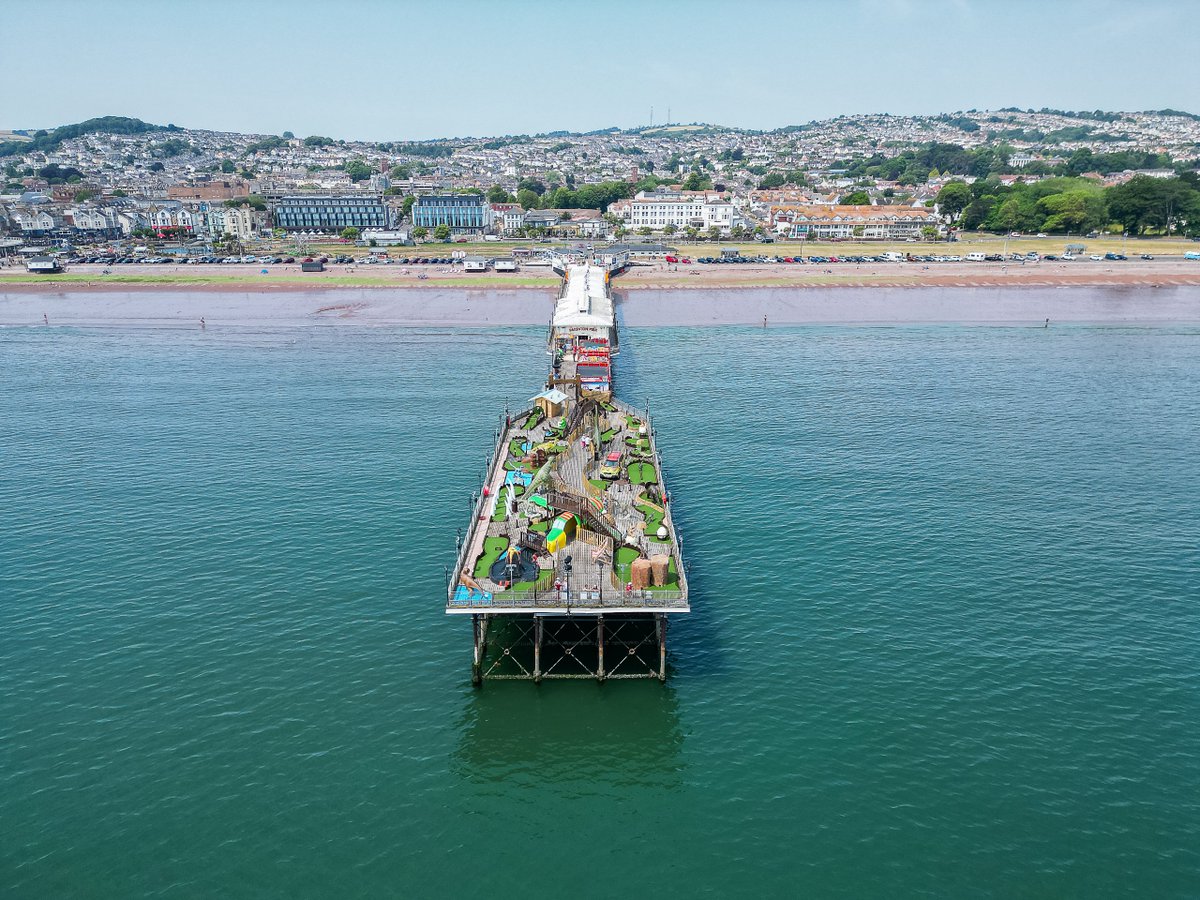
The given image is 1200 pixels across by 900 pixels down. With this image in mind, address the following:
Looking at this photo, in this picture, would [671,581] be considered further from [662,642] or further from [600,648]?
[600,648]

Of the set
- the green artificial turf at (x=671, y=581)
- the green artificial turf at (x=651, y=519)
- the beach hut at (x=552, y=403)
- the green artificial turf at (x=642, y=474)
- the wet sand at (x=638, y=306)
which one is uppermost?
the wet sand at (x=638, y=306)

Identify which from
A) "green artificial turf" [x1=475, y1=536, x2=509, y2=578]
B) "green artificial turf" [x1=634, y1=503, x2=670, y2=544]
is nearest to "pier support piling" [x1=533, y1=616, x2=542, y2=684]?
"green artificial turf" [x1=475, y1=536, x2=509, y2=578]

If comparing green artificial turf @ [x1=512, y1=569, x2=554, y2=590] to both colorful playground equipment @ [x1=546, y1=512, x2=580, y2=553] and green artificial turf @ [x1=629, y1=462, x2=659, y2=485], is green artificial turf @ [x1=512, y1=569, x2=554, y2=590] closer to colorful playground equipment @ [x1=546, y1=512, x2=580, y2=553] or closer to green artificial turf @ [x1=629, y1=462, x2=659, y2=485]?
colorful playground equipment @ [x1=546, y1=512, x2=580, y2=553]

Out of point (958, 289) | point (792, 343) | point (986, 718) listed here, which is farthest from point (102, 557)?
point (958, 289)

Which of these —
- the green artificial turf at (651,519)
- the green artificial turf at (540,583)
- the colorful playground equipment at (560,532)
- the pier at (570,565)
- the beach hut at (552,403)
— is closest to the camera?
the pier at (570,565)

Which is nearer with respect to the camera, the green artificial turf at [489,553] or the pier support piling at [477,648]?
the pier support piling at [477,648]

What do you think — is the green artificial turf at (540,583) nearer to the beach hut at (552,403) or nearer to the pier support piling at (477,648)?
the pier support piling at (477,648)

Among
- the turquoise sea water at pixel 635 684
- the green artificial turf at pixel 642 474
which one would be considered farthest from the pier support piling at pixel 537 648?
the green artificial turf at pixel 642 474

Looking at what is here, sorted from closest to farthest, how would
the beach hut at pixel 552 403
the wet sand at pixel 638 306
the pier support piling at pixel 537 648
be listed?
the pier support piling at pixel 537 648 → the beach hut at pixel 552 403 → the wet sand at pixel 638 306
